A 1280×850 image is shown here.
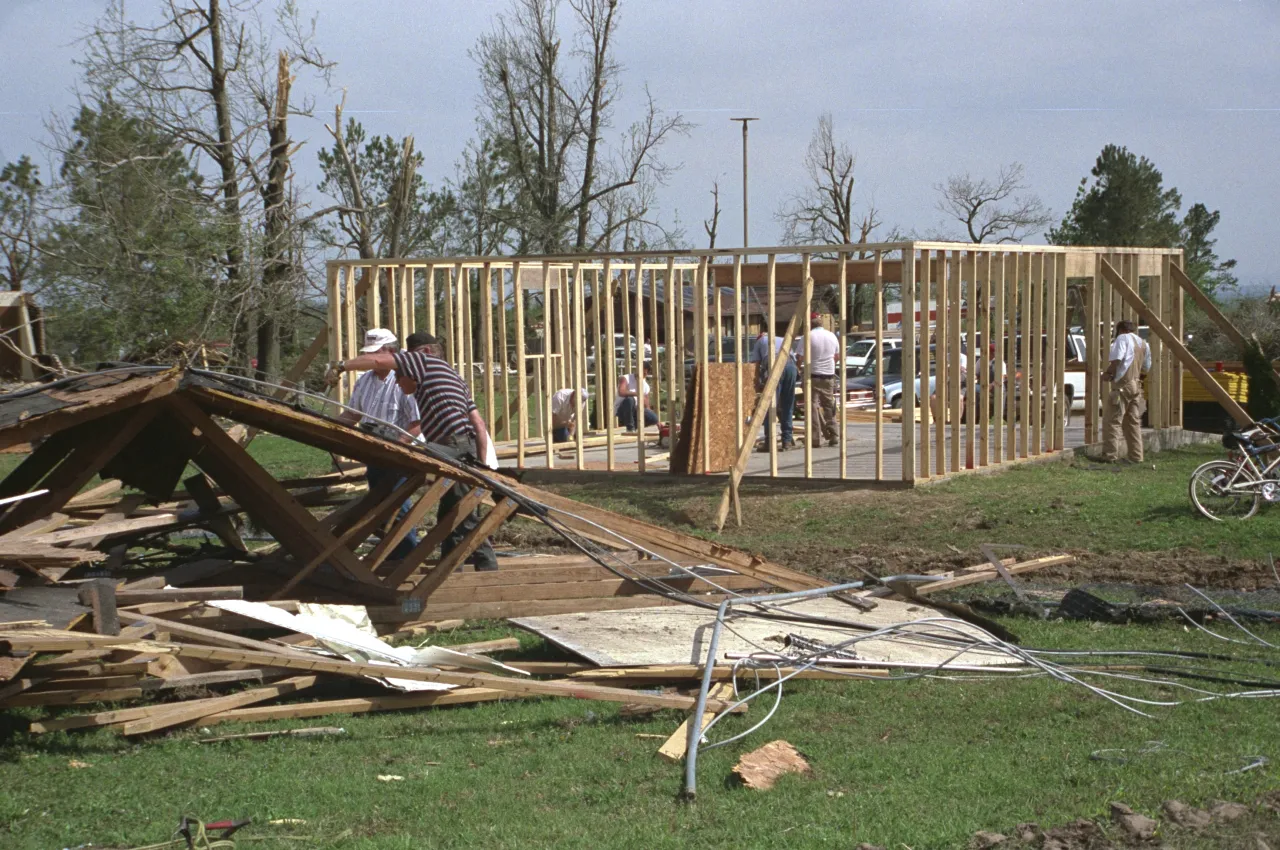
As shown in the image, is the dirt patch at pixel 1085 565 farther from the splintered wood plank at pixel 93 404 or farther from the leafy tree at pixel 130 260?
the leafy tree at pixel 130 260

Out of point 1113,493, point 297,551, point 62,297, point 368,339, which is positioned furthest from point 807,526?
point 62,297

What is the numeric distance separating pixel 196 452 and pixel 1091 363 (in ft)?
44.0

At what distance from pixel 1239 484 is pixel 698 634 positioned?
7146 mm

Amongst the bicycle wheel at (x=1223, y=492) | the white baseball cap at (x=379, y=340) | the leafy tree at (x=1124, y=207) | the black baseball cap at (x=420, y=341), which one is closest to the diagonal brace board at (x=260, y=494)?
the black baseball cap at (x=420, y=341)

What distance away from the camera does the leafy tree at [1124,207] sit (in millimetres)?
45656

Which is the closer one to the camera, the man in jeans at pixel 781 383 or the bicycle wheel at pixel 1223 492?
the bicycle wheel at pixel 1223 492

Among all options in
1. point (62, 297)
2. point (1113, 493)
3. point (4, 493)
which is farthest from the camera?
point (62, 297)

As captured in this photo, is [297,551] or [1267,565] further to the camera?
[1267,565]

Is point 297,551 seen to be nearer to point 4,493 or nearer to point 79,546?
point 79,546

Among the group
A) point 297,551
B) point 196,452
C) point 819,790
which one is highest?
point 196,452

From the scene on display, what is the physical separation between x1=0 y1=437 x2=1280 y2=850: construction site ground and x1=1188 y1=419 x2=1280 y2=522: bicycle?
4332 millimetres

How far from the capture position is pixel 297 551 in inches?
322

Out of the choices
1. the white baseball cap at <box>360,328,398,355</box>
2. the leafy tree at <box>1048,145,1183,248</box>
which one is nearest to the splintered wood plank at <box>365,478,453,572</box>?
the white baseball cap at <box>360,328,398,355</box>

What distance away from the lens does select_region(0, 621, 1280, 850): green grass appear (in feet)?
15.4
